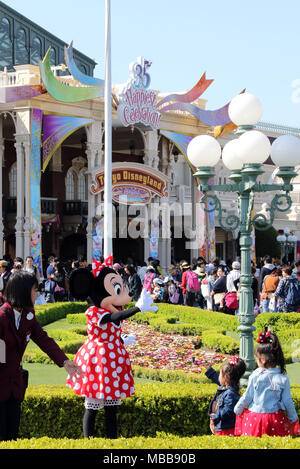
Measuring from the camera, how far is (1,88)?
70.6ft

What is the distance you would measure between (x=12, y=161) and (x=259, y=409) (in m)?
24.1

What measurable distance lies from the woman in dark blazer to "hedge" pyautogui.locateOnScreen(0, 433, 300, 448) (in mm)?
419

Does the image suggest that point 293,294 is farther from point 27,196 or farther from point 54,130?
point 54,130

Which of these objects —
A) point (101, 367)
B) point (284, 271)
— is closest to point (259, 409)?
point (101, 367)

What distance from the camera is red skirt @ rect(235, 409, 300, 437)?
18.3 ft

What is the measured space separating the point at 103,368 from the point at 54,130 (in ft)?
55.5

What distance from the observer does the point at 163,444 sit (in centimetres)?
501

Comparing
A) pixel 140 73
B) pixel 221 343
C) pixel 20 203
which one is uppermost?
pixel 140 73

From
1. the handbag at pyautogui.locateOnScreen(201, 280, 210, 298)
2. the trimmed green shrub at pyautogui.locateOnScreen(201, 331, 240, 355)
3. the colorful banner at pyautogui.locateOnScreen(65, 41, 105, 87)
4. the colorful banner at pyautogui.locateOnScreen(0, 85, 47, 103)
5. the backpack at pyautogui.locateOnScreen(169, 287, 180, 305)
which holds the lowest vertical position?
the trimmed green shrub at pyautogui.locateOnScreen(201, 331, 240, 355)

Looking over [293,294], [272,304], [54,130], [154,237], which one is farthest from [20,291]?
[154,237]

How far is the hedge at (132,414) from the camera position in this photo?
7.12 meters

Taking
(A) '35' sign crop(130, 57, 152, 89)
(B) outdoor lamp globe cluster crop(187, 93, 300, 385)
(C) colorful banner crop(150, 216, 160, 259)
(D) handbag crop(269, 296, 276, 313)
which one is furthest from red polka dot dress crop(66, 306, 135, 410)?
(C) colorful banner crop(150, 216, 160, 259)

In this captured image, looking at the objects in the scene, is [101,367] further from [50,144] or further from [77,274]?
[50,144]

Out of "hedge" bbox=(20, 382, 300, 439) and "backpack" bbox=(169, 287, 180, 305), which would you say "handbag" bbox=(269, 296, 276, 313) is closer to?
"backpack" bbox=(169, 287, 180, 305)
